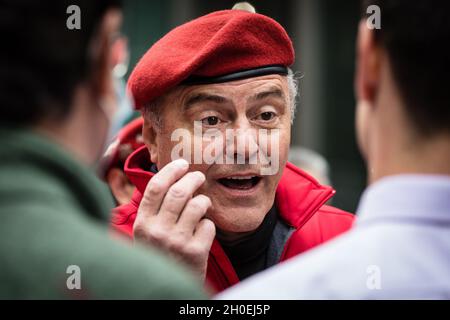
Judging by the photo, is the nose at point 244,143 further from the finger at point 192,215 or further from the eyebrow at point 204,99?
the finger at point 192,215

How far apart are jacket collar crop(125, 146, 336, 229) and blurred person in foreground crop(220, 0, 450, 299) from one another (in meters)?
1.64

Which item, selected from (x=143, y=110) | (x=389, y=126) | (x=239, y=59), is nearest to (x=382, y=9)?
(x=389, y=126)

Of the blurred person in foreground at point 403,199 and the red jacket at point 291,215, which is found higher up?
the blurred person in foreground at point 403,199

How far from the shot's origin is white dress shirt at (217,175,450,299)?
1590mm

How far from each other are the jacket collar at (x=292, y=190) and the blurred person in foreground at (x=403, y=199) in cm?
164

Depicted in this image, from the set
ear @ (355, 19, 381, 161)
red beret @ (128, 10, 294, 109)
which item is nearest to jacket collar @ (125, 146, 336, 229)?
red beret @ (128, 10, 294, 109)

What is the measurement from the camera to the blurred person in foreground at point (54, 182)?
55.2 inches

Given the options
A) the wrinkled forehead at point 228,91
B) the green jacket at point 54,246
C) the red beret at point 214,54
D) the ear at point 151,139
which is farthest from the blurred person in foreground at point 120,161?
the green jacket at point 54,246

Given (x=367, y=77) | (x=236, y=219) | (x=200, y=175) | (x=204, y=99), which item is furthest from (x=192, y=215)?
(x=367, y=77)

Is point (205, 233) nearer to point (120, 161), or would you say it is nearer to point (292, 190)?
point (292, 190)

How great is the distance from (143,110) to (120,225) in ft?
1.61

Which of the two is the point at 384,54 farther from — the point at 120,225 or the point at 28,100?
the point at 120,225

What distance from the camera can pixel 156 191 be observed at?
293 cm

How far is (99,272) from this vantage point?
142 centimetres
